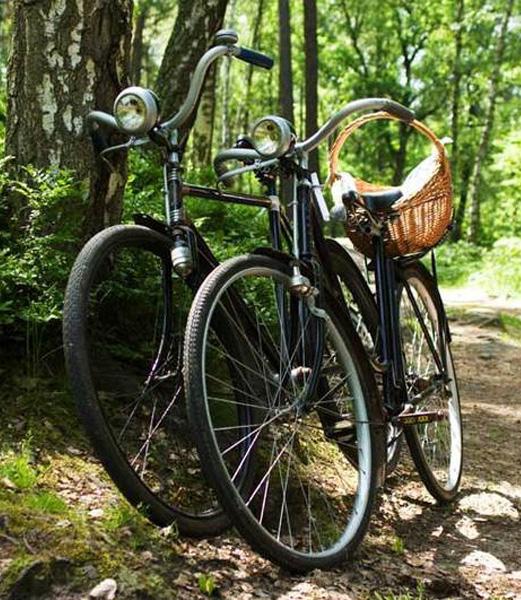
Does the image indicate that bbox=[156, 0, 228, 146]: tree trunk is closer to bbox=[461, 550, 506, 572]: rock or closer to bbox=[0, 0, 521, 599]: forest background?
bbox=[0, 0, 521, 599]: forest background

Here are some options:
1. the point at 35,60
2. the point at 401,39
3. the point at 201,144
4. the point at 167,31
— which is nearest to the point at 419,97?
the point at 401,39

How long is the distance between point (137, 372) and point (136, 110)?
1.35 m

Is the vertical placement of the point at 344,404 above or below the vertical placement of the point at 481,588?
above

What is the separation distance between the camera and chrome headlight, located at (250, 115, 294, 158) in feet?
9.62

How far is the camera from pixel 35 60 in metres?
3.42

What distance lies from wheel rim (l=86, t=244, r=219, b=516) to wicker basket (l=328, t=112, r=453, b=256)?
2.99 ft

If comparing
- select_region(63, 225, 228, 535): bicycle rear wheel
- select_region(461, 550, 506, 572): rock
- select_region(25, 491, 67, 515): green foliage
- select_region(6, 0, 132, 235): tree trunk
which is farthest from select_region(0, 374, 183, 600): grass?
select_region(461, 550, 506, 572): rock

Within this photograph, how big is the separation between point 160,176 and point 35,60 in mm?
1947

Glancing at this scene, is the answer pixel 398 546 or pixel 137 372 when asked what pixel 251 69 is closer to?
pixel 137 372

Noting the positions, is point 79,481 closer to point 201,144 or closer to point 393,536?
point 393,536

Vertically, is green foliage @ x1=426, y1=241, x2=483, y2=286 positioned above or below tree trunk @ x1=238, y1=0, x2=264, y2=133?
below

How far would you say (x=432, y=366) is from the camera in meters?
4.31

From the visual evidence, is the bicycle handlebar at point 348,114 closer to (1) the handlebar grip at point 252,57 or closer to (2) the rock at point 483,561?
(1) the handlebar grip at point 252,57

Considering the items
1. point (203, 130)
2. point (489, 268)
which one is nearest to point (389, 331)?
point (203, 130)
